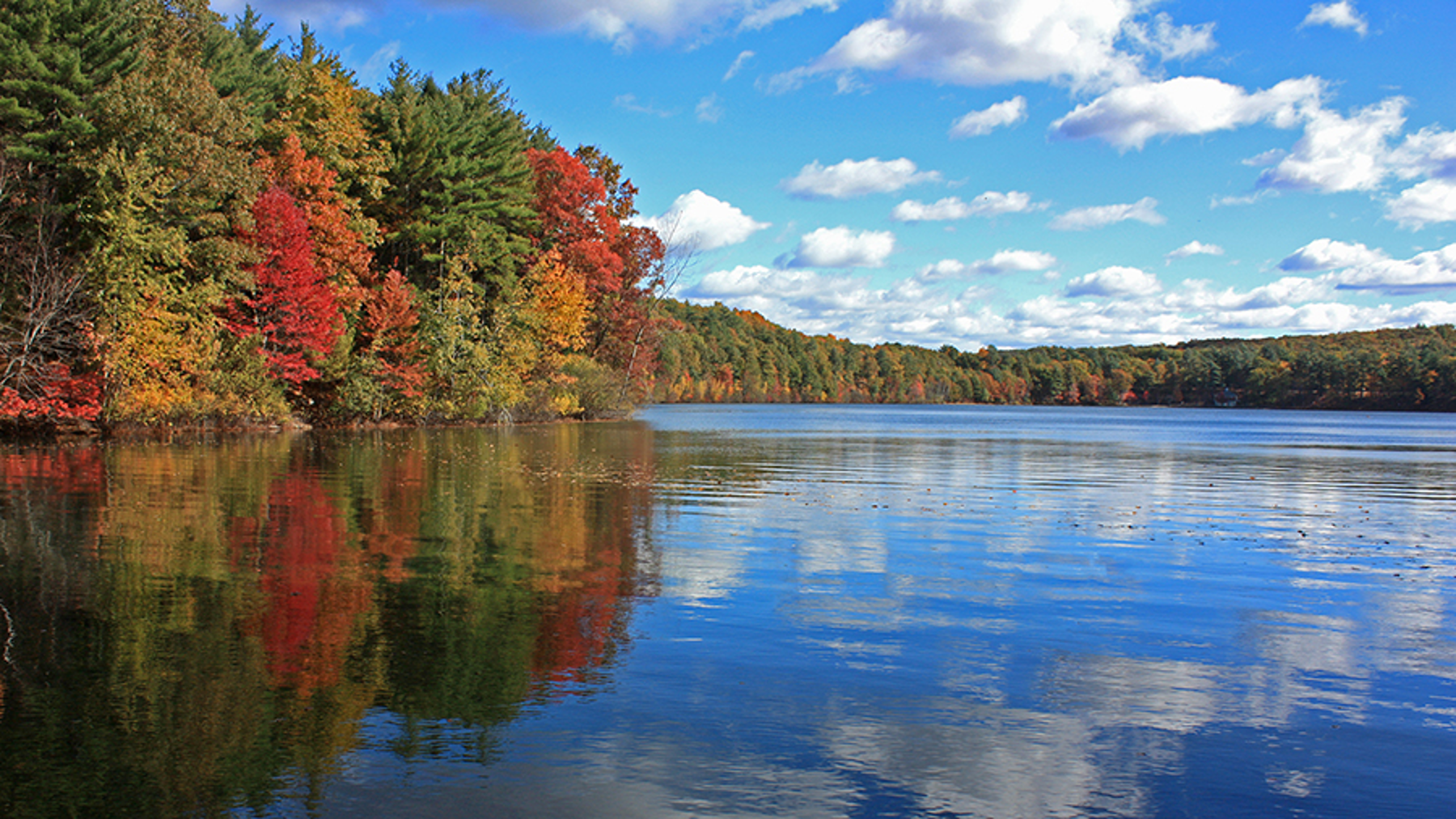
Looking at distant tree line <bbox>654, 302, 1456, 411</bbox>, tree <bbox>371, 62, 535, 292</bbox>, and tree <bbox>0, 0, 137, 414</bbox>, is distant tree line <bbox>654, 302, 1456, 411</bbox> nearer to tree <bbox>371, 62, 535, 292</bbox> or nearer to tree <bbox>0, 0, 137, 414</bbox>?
tree <bbox>371, 62, 535, 292</bbox>

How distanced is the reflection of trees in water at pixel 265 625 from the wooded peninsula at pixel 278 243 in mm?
14818

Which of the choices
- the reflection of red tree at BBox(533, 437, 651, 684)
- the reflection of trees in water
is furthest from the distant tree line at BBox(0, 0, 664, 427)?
the reflection of red tree at BBox(533, 437, 651, 684)

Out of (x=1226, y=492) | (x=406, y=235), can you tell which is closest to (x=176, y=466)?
(x=1226, y=492)

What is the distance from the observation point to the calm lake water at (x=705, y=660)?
205 inches

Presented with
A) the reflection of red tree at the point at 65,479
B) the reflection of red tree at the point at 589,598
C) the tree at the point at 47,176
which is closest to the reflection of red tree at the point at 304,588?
the reflection of red tree at the point at 589,598

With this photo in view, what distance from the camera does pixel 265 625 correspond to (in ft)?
26.7

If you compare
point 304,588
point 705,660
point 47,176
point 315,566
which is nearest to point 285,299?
point 47,176

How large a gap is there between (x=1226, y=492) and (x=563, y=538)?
16.3 m

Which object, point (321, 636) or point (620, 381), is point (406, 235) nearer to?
point (620, 381)

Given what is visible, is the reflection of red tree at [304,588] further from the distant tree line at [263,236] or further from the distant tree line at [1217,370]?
the distant tree line at [1217,370]

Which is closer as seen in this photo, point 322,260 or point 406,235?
point 322,260

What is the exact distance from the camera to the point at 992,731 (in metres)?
6.09

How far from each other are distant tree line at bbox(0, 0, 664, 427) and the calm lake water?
604 inches

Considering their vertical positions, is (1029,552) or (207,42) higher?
(207,42)
